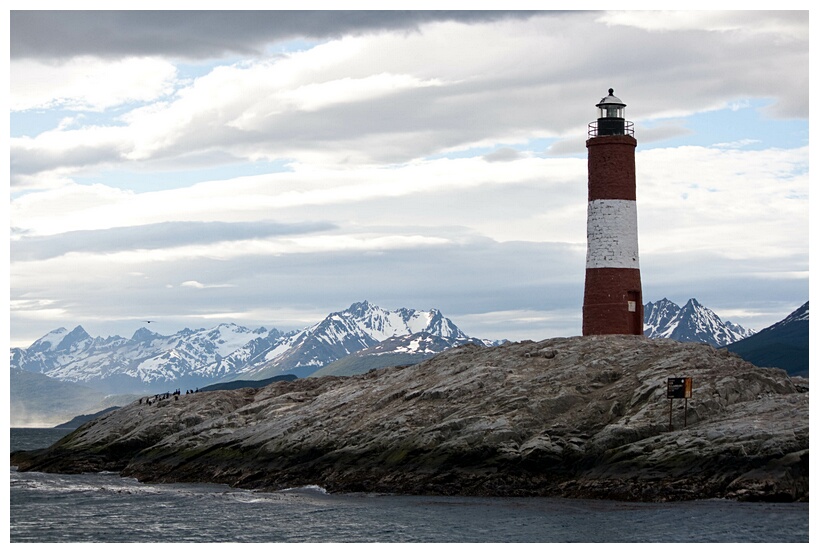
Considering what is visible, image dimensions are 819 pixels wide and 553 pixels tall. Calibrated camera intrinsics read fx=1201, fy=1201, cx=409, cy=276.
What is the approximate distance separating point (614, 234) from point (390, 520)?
32488 mm

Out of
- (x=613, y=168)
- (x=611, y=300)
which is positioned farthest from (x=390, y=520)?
(x=613, y=168)

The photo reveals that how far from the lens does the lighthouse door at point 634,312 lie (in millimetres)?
78312

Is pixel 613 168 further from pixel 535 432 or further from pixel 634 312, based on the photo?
pixel 535 432

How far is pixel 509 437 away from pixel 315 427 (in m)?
14.4

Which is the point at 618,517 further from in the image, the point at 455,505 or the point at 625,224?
the point at 625,224

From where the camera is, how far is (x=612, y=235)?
7756 cm

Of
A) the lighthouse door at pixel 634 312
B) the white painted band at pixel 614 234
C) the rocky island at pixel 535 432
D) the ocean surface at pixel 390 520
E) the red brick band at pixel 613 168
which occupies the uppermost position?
the red brick band at pixel 613 168

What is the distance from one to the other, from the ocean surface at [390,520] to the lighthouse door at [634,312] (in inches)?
995

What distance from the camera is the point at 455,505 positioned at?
54.8 metres

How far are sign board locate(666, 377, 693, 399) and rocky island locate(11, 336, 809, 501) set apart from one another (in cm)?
83

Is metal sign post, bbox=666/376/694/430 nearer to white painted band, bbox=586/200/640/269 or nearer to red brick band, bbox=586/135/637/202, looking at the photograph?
white painted band, bbox=586/200/640/269

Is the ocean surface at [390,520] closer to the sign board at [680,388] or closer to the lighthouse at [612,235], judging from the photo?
the sign board at [680,388]

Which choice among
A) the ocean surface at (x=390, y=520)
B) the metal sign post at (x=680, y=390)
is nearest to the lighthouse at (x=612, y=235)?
the metal sign post at (x=680, y=390)

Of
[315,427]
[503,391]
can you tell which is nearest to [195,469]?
[315,427]
